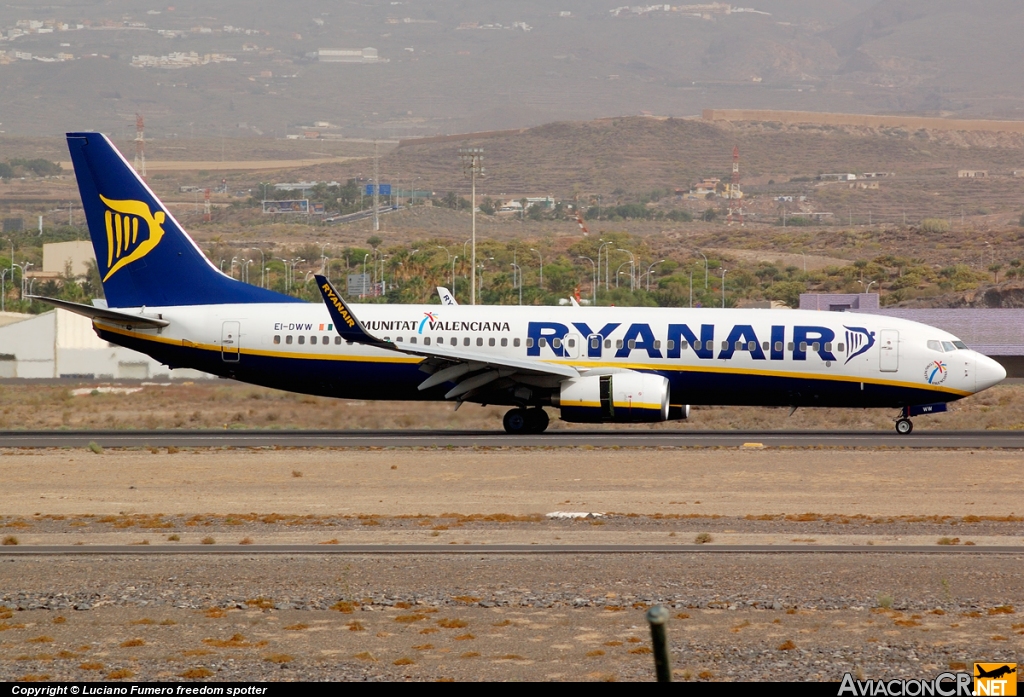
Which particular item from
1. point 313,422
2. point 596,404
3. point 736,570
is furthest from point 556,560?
point 313,422

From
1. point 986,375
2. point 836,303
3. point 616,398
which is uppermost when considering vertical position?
point 836,303

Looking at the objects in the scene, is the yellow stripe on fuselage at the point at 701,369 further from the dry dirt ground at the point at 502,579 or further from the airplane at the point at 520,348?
the dry dirt ground at the point at 502,579

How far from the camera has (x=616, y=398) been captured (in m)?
33.4

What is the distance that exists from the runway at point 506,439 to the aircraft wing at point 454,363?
4.94 feet

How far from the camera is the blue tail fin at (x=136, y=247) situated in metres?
36.5

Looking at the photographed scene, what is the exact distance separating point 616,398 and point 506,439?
309 cm

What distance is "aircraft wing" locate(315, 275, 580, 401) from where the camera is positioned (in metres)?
32.9

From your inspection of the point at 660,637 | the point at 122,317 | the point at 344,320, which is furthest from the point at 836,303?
the point at 660,637

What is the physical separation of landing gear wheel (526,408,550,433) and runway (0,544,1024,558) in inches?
640

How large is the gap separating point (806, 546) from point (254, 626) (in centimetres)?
832

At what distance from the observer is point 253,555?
18.5 m

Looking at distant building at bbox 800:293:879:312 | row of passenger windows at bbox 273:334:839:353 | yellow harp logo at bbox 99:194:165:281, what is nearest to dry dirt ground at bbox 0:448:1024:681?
row of passenger windows at bbox 273:334:839:353

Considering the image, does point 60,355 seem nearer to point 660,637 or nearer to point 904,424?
point 904,424

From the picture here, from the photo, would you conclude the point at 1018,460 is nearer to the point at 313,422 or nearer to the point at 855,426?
the point at 855,426
